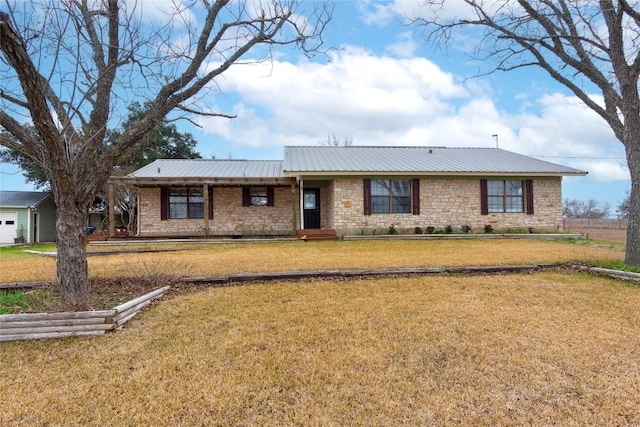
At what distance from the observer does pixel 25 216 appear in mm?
19312

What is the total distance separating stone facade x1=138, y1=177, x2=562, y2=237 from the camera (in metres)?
14.0

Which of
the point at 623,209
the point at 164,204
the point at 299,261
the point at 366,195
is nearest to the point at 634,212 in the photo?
the point at 299,261

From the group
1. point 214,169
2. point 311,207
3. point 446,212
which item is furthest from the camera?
point 214,169

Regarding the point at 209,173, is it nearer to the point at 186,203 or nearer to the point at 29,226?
the point at 186,203

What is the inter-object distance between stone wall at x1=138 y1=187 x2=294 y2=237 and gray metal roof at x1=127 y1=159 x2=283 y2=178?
77 centimetres

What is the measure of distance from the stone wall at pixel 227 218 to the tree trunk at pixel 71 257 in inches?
429

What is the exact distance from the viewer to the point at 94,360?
9.54 ft

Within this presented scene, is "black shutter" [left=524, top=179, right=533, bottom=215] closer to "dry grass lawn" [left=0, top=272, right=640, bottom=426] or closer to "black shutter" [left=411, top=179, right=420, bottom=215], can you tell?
"black shutter" [left=411, top=179, right=420, bottom=215]

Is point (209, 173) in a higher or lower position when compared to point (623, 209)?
higher

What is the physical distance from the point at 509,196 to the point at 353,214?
22.4 ft

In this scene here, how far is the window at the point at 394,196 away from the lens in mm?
14195

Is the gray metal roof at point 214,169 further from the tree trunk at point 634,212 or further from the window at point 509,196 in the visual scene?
the tree trunk at point 634,212

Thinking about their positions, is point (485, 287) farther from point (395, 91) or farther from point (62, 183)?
point (395, 91)

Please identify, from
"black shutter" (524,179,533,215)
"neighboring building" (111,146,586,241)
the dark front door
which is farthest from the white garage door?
"black shutter" (524,179,533,215)
